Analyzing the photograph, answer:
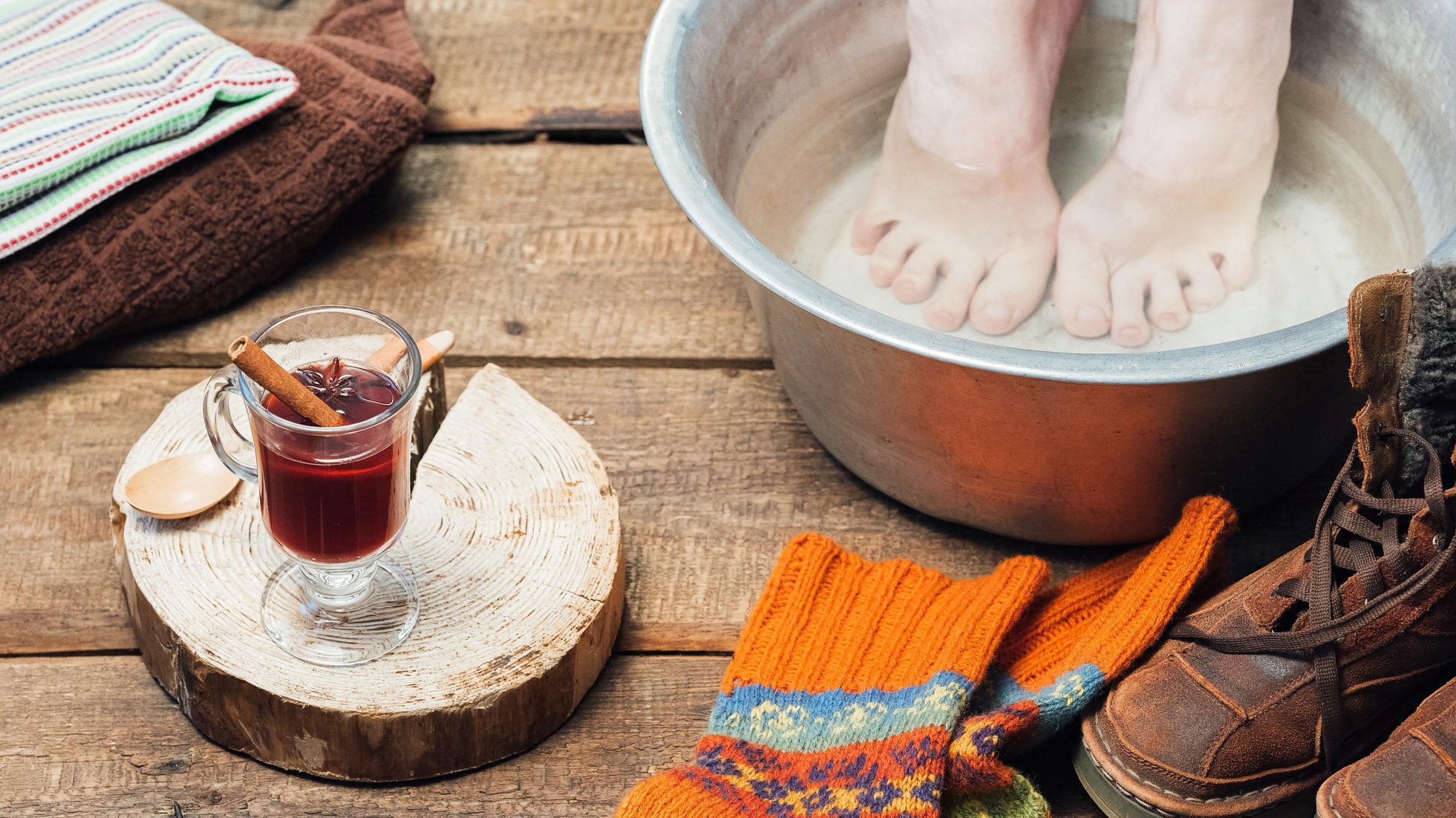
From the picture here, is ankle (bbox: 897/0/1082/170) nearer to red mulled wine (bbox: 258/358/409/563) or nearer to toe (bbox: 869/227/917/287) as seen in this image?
toe (bbox: 869/227/917/287)

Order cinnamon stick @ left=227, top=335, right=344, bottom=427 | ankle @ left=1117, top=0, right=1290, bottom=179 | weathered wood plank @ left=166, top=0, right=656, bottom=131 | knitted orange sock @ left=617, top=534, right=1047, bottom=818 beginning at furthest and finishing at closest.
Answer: weathered wood plank @ left=166, top=0, right=656, bottom=131, ankle @ left=1117, top=0, right=1290, bottom=179, knitted orange sock @ left=617, top=534, right=1047, bottom=818, cinnamon stick @ left=227, top=335, right=344, bottom=427

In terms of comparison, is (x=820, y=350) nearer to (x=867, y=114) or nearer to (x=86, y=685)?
(x=867, y=114)

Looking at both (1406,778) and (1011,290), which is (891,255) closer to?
(1011,290)

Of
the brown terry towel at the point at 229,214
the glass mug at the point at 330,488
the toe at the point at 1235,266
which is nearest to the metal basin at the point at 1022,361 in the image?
the toe at the point at 1235,266

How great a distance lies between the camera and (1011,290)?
107cm

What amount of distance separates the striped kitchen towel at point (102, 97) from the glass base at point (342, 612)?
0.38m

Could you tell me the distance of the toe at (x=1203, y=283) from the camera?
3.55 ft

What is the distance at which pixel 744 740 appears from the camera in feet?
2.84

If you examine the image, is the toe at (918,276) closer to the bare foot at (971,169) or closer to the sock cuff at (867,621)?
the bare foot at (971,169)

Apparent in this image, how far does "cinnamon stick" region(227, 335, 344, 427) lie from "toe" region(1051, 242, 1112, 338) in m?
0.55

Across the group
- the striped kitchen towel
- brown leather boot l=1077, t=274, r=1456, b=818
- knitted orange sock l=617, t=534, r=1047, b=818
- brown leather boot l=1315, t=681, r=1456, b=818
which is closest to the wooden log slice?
knitted orange sock l=617, t=534, r=1047, b=818

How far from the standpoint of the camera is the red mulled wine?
0.76 meters

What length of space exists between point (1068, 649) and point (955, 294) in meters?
0.29

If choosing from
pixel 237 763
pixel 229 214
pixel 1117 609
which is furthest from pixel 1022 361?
pixel 229 214
